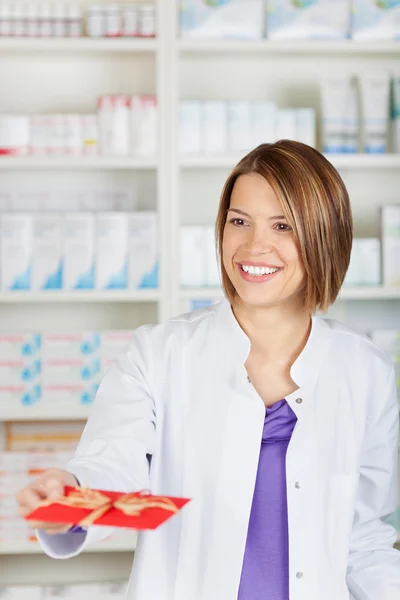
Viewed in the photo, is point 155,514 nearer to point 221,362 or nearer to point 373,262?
point 221,362

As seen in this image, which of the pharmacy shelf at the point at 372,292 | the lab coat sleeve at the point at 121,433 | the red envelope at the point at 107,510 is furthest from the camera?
the pharmacy shelf at the point at 372,292

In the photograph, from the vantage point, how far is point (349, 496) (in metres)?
1.36

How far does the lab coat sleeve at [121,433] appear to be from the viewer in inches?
47.3

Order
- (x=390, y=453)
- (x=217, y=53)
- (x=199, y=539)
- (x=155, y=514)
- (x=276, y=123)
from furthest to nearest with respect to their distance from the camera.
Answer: (x=217, y=53) → (x=276, y=123) → (x=390, y=453) → (x=199, y=539) → (x=155, y=514)

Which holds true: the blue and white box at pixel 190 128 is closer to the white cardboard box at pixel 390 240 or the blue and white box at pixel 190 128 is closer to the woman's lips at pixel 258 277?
the white cardboard box at pixel 390 240

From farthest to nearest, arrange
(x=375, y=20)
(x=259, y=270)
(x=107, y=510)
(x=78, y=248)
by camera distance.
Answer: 1. (x=375, y=20)
2. (x=78, y=248)
3. (x=259, y=270)
4. (x=107, y=510)

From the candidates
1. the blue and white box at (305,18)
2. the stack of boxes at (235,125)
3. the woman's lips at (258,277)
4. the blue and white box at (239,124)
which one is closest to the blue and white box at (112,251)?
the stack of boxes at (235,125)

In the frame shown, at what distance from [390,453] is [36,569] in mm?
2192

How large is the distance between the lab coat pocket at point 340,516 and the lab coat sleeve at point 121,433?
0.29 meters

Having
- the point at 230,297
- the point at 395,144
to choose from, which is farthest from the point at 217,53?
the point at 230,297

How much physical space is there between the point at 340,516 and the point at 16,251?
69.8 inches

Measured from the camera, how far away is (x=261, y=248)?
136 cm

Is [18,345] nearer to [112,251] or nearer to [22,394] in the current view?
[22,394]

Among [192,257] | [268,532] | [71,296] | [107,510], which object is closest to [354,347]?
[268,532]
